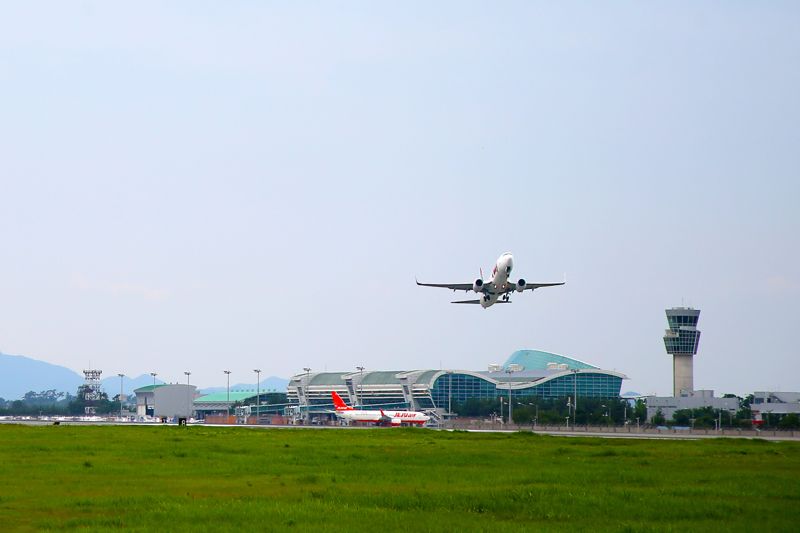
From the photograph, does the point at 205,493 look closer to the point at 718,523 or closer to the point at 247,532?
the point at 247,532

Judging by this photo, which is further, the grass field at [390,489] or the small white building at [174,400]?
the small white building at [174,400]

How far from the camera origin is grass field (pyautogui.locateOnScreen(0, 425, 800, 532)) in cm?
3319

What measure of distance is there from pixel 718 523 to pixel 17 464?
32.0 meters

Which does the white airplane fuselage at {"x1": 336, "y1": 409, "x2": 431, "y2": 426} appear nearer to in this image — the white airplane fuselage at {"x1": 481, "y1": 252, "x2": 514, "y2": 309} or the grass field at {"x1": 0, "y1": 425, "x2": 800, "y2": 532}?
the white airplane fuselage at {"x1": 481, "y1": 252, "x2": 514, "y2": 309}

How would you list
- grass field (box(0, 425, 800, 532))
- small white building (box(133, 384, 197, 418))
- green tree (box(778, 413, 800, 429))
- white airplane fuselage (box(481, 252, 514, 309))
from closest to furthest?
grass field (box(0, 425, 800, 532)) → white airplane fuselage (box(481, 252, 514, 309)) → small white building (box(133, 384, 197, 418)) → green tree (box(778, 413, 800, 429))

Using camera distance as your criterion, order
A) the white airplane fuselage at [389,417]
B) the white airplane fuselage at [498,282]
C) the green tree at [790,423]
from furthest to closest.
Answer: the white airplane fuselage at [389,417] → the green tree at [790,423] → the white airplane fuselage at [498,282]

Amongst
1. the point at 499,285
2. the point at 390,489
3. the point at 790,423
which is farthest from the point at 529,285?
the point at 790,423

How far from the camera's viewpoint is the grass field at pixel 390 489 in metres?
33.2


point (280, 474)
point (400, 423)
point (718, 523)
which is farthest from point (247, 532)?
point (400, 423)

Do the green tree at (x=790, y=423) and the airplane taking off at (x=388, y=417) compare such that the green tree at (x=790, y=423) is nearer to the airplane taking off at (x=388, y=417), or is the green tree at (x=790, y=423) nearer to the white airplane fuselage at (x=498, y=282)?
the airplane taking off at (x=388, y=417)

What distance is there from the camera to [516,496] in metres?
38.3

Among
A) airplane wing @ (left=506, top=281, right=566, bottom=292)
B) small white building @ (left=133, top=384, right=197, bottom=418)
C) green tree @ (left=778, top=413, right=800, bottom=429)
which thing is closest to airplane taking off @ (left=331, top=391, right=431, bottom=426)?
small white building @ (left=133, top=384, right=197, bottom=418)

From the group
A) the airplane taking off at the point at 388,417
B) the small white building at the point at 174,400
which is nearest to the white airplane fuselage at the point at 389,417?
the airplane taking off at the point at 388,417

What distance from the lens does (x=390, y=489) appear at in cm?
4266
